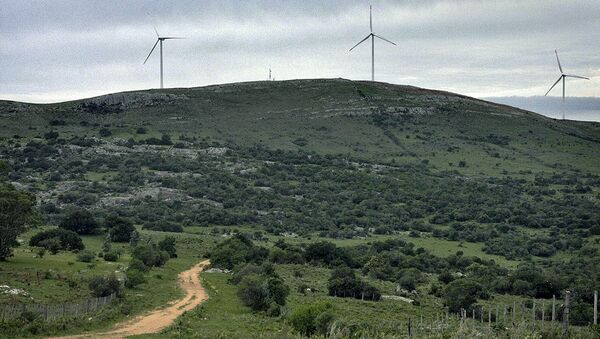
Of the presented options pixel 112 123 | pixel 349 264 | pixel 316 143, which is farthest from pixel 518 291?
pixel 112 123

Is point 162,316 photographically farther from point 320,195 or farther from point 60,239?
point 320,195

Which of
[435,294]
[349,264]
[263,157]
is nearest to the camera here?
[435,294]

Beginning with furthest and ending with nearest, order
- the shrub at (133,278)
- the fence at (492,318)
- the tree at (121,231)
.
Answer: the tree at (121,231)
the shrub at (133,278)
the fence at (492,318)

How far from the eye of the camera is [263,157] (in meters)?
144

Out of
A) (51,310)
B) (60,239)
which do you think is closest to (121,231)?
(60,239)

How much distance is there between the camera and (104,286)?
4806 cm

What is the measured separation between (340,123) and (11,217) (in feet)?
381

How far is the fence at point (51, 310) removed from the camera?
38031 mm

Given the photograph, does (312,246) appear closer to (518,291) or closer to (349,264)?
(349,264)

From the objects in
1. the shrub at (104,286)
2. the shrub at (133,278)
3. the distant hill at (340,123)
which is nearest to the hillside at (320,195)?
the shrub at (133,278)

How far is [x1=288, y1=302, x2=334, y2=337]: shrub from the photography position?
41319mm

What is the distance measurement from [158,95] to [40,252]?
389ft

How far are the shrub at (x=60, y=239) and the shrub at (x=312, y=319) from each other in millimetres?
31539

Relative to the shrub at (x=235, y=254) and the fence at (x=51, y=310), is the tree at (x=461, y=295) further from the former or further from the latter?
the fence at (x=51, y=310)
